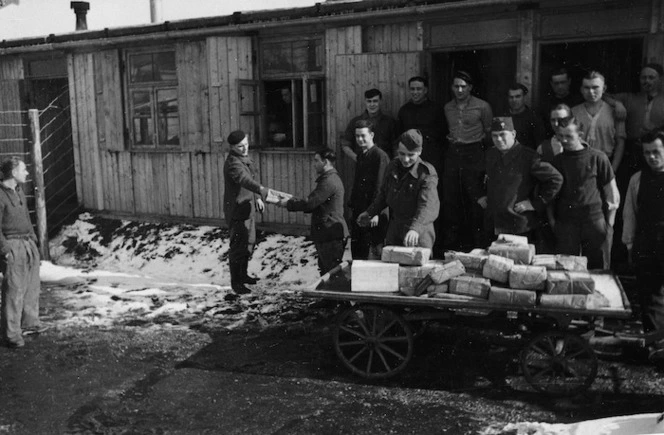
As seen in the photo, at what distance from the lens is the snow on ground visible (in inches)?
361

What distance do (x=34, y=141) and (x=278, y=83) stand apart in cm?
421

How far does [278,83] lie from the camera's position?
39.7ft

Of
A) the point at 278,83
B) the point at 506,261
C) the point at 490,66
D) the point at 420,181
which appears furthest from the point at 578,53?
the point at 506,261

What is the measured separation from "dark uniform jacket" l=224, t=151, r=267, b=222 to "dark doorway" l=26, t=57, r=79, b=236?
6.35 metres

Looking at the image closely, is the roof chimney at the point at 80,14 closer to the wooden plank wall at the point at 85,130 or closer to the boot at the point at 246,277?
the wooden plank wall at the point at 85,130

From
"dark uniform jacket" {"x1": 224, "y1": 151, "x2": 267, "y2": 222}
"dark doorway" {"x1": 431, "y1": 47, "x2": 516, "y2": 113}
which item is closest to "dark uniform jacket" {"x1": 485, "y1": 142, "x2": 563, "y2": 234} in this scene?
"dark uniform jacket" {"x1": 224, "y1": 151, "x2": 267, "y2": 222}

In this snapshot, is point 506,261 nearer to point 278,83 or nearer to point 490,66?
point 278,83

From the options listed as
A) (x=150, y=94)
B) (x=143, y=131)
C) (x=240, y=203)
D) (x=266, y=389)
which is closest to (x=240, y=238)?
(x=240, y=203)

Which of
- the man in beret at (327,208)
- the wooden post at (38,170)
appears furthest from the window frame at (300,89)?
the wooden post at (38,170)

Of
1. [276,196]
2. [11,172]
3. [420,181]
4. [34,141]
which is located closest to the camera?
[420,181]

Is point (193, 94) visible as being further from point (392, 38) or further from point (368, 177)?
point (368, 177)

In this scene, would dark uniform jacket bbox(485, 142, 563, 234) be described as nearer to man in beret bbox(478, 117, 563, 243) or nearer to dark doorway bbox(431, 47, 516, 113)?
man in beret bbox(478, 117, 563, 243)

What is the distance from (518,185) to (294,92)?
5.29m

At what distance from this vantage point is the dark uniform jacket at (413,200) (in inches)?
289
